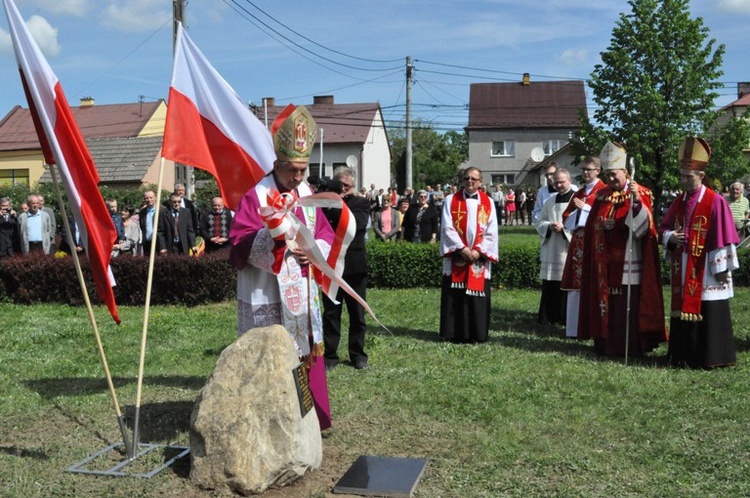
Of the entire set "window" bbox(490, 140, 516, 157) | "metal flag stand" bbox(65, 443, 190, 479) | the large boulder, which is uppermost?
"window" bbox(490, 140, 516, 157)

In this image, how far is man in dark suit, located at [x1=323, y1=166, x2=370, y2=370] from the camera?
28.2 feet

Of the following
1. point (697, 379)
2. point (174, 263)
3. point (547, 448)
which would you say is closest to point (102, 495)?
point (547, 448)

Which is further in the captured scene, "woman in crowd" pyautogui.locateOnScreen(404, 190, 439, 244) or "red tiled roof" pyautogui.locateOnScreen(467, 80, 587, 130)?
"red tiled roof" pyautogui.locateOnScreen(467, 80, 587, 130)

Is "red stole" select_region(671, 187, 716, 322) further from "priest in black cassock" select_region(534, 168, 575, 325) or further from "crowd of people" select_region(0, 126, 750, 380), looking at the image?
"priest in black cassock" select_region(534, 168, 575, 325)

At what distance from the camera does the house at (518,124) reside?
198 ft

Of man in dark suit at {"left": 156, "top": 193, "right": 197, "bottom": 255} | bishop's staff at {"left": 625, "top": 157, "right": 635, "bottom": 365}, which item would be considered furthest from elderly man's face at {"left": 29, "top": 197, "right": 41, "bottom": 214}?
bishop's staff at {"left": 625, "top": 157, "right": 635, "bottom": 365}

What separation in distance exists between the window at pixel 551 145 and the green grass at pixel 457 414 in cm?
5157

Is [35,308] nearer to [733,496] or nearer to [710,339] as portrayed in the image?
[710,339]

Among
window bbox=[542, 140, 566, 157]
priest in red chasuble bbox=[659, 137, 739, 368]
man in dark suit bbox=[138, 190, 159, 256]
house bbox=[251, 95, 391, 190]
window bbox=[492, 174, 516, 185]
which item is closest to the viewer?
priest in red chasuble bbox=[659, 137, 739, 368]

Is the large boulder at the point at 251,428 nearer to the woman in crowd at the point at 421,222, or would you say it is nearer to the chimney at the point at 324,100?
the woman in crowd at the point at 421,222

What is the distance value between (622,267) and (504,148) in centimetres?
5337

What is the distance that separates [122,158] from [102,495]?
37465mm

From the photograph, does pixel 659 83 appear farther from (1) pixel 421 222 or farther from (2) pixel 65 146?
(2) pixel 65 146

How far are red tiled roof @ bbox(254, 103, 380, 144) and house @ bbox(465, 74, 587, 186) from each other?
26.4ft
